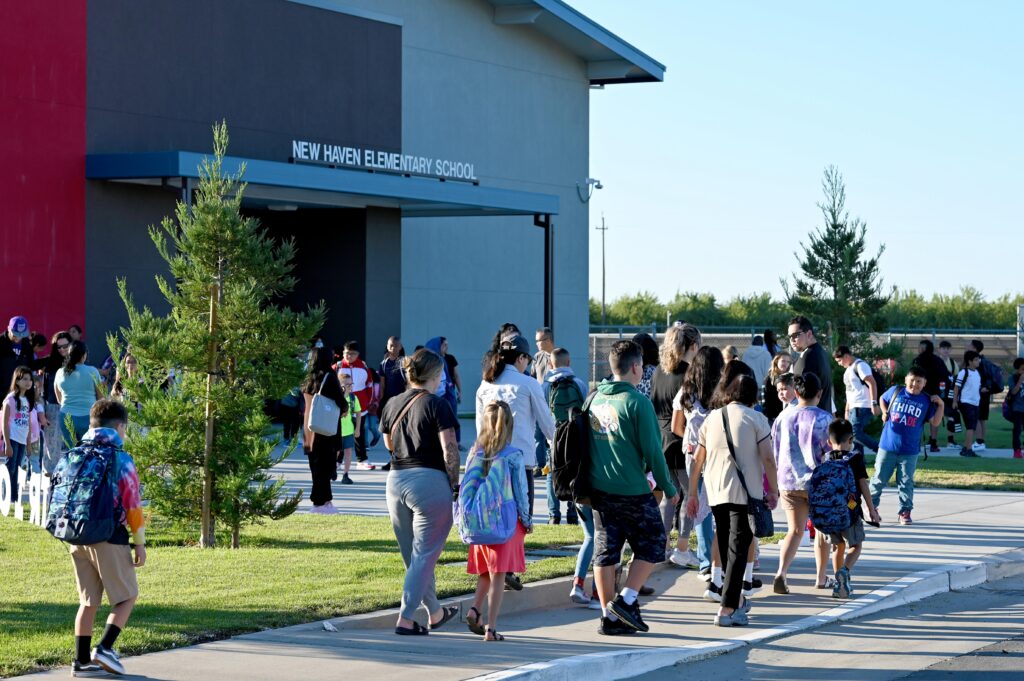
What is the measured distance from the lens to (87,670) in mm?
7934

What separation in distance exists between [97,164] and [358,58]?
792cm

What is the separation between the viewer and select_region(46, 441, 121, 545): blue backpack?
7.89 metres

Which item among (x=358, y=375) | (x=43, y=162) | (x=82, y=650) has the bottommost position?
(x=82, y=650)

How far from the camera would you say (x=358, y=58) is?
31.5 m

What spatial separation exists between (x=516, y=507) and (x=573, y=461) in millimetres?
483

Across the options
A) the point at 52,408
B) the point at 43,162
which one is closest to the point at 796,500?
the point at 52,408

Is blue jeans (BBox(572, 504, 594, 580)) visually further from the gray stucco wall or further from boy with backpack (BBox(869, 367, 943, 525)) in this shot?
the gray stucco wall

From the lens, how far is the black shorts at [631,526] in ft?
30.4

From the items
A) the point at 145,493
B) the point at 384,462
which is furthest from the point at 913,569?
the point at 384,462

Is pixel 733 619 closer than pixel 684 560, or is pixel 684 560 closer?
pixel 733 619

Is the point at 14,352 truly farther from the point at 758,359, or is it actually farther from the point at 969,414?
the point at 969,414

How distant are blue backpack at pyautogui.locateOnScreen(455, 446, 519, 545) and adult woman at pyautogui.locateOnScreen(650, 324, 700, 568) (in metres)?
2.55

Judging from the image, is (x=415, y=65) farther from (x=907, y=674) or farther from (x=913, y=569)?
(x=907, y=674)

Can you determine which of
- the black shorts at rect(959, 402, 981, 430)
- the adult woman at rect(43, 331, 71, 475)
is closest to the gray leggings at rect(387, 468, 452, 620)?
the adult woman at rect(43, 331, 71, 475)
